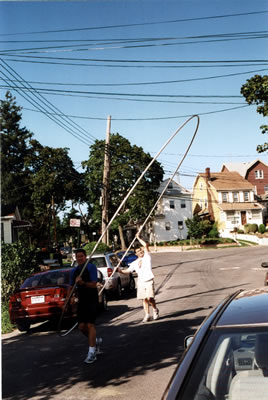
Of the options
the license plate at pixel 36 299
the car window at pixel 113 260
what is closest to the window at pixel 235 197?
the car window at pixel 113 260

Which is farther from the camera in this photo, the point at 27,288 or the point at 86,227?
the point at 86,227

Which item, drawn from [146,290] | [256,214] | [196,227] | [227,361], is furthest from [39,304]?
[256,214]

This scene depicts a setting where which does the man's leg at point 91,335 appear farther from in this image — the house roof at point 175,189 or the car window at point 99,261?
the house roof at point 175,189

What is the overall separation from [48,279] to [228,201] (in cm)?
5518

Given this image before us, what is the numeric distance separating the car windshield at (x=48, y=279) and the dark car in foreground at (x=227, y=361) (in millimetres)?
8696

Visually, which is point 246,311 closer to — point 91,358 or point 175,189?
point 91,358

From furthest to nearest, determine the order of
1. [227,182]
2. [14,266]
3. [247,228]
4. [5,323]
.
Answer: [227,182]
[247,228]
[14,266]
[5,323]

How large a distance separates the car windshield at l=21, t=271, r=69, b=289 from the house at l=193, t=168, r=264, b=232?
5089cm

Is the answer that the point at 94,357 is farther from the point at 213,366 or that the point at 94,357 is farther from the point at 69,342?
the point at 213,366

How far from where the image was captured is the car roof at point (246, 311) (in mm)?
3084

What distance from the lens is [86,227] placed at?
7656 cm

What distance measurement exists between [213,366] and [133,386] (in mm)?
3453

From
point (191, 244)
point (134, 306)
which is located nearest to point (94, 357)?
point (134, 306)

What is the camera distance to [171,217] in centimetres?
7138
